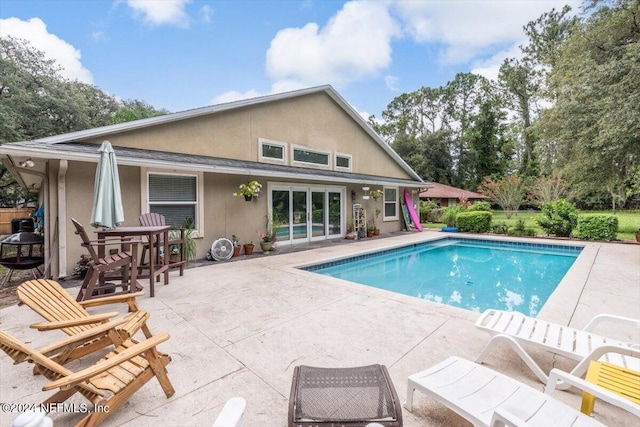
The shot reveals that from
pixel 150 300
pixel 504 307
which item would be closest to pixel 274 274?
pixel 150 300

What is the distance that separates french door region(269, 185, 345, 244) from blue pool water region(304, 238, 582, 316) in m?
2.75

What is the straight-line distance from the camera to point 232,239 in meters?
9.23

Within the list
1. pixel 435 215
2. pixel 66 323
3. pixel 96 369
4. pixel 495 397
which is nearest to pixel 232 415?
pixel 96 369

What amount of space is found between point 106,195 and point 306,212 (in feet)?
23.9

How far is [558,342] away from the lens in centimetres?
286

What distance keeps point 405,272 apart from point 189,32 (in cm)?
1440

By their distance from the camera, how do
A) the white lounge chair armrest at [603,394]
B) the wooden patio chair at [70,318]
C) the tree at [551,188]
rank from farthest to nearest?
the tree at [551,188] < the wooden patio chair at [70,318] < the white lounge chair armrest at [603,394]

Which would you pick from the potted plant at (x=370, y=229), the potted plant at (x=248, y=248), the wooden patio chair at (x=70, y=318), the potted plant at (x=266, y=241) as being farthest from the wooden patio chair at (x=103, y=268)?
the potted plant at (x=370, y=229)

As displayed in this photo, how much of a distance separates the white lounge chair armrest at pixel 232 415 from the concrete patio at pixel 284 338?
1.10 m

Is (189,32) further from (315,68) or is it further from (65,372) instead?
(65,372)

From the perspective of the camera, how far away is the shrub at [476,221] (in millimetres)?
15023

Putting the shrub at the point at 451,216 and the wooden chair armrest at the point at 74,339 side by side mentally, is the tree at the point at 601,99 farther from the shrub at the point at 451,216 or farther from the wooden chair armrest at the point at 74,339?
the wooden chair armrest at the point at 74,339

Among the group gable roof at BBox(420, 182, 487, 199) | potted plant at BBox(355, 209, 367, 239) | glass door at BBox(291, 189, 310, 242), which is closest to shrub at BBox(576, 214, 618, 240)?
potted plant at BBox(355, 209, 367, 239)

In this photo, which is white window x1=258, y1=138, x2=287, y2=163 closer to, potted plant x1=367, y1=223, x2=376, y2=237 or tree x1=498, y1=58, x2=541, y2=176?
potted plant x1=367, y1=223, x2=376, y2=237
